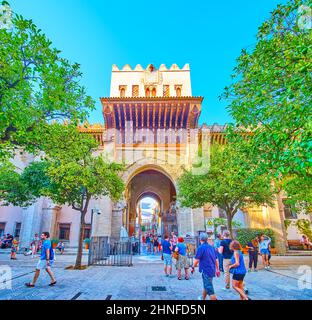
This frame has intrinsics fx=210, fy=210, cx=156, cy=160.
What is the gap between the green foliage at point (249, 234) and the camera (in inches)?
730

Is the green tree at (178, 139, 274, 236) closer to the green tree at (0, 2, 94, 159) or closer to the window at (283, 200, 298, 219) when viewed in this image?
the green tree at (0, 2, 94, 159)

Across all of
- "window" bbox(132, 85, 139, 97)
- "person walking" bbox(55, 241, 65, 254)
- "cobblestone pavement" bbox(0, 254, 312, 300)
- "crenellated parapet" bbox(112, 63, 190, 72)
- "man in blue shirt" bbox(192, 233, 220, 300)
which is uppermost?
"crenellated parapet" bbox(112, 63, 190, 72)

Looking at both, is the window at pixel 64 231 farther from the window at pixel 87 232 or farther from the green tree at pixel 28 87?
the green tree at pixel 28 87

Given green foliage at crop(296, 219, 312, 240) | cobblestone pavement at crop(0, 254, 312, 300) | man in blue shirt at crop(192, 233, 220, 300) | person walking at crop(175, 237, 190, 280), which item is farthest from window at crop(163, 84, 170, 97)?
man in blue shirt at crop(192, 233, 220, 300)

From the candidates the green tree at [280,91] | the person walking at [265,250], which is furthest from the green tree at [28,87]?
the person walking at [265,250]

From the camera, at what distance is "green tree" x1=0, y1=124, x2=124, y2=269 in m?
8.70

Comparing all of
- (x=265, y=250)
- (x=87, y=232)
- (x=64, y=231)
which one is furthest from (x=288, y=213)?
(x=64, y=231)

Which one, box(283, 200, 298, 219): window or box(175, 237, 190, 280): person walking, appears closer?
box(175, 237, 190, 280): person walking
